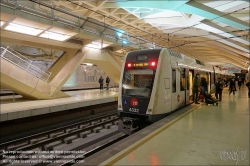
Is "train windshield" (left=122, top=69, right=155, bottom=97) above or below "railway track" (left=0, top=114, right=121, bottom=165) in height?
above

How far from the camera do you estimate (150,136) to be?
473 centimetres

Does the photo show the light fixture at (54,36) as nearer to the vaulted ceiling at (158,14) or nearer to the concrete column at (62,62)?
the vaulted ceiling at (158,14)

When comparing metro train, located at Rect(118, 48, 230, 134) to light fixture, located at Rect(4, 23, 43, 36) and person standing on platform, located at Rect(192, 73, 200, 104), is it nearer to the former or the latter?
person standing on platform, located at Rect(192, 73, 200, 104)

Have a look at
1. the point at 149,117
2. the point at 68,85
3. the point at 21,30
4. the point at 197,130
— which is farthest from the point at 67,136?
the point at 68,85

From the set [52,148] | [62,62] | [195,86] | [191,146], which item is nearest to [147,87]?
[191,146]

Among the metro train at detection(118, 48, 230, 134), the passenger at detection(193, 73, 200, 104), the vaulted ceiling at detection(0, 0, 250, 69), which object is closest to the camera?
the metro train at detection(118, 48, 230, 134)

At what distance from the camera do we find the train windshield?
6.35 metres

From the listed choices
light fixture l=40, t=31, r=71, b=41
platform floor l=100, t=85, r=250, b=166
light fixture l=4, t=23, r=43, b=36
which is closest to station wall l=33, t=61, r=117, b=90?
light fixture l=40, t=31, r=71, b=41

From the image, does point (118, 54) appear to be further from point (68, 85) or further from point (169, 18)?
point (68, 85)

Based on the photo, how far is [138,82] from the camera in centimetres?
664

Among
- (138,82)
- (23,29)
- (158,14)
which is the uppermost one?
(158,14)

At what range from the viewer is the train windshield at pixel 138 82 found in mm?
6354

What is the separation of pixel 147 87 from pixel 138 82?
448mm

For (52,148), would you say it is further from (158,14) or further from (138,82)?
(158,14)
